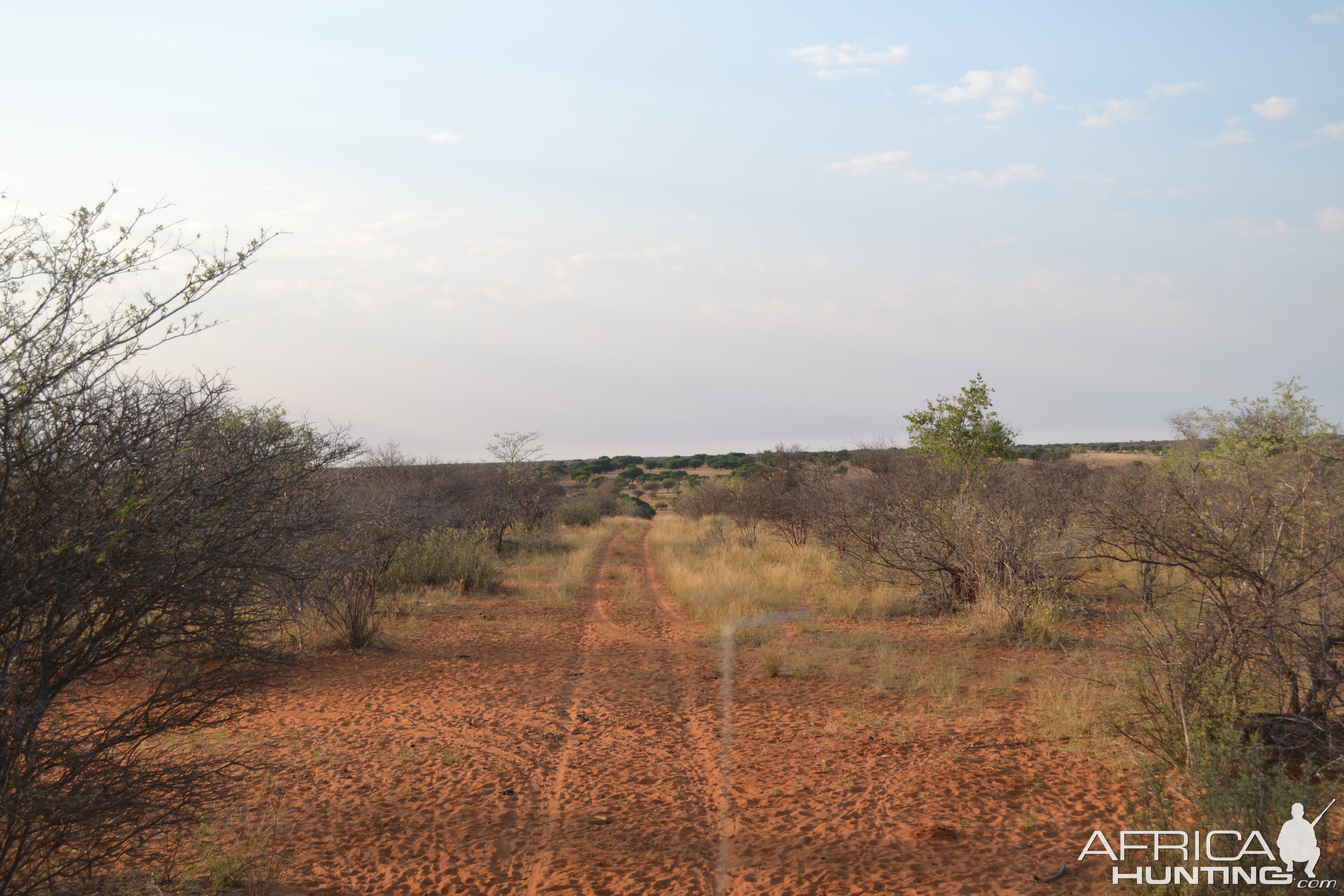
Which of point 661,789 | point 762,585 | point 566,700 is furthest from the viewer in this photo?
point 762,585

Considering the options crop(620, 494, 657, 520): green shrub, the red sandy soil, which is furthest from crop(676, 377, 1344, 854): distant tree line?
crop(620, 494, 657, 520): green shrub

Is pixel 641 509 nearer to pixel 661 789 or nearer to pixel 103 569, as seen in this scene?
pixel 661 789

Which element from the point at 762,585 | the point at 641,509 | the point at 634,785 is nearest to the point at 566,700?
the point at 634,785

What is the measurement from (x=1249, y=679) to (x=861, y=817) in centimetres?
290

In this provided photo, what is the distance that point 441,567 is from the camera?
54.0ft

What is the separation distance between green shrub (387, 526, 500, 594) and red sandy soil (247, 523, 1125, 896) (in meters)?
6.58

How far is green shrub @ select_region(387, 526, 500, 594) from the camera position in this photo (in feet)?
52.4

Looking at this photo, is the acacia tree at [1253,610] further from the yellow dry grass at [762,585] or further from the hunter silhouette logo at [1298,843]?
the yellow dry grass at [762,585]

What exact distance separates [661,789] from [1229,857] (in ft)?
11.4

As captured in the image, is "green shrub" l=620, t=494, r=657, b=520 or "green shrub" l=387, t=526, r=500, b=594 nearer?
"green shrub" l=387, t=526, r=500, b=594

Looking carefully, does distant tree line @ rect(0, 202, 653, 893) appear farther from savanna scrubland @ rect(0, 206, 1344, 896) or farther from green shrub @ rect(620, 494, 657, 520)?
green shrub @ rect(620, 494, 657, 520)

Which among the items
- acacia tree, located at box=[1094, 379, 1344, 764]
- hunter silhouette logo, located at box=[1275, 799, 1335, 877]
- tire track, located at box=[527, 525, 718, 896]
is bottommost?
tire track, located at box=[527, 525, 718, 896]

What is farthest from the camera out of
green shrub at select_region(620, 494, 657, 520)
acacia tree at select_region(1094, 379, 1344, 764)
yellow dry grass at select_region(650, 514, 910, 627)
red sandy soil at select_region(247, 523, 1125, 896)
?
green shrub at select_region(620, 494, 657, 520)

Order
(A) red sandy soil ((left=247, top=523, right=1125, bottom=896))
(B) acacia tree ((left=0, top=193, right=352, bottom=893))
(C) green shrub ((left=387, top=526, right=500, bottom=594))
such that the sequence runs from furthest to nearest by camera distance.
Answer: (C) green shrub ((left=387, top=526, right=500, bottom=594)) → (A) red sandy soil ((left=247, top=523, right=1125, bottom=896)) → (B) acacia tree ((left=0, top=193, right=352, bottom=893))
